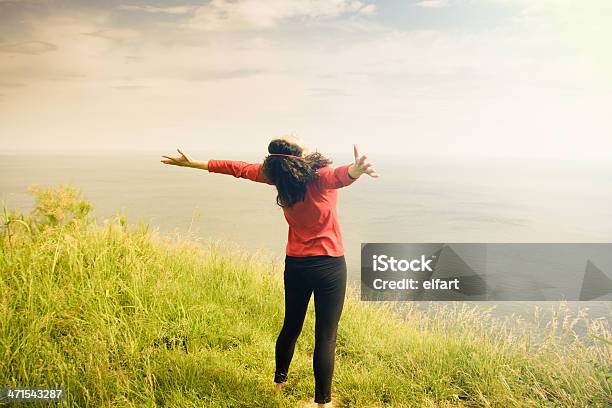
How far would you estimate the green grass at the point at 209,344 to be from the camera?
13.7ft

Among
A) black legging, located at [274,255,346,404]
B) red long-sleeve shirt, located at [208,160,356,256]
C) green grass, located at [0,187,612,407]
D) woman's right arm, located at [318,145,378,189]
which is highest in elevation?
woman's right arm, located at [318,145,378,189]

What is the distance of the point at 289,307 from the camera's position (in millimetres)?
3990

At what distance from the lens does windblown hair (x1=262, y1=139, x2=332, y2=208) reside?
366 centimetres

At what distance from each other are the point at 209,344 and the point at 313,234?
1897 mm

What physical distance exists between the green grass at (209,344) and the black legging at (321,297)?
623 millimetres

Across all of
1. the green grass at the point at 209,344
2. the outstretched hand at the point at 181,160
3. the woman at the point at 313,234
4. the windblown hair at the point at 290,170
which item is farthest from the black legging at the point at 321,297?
the outstretched hand at the point at 181,160

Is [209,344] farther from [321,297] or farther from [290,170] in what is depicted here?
[290,170]

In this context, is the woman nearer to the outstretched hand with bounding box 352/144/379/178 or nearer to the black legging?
the black legging

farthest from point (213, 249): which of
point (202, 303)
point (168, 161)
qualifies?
point (168, 161)

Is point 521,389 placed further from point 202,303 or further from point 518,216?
point 518,216

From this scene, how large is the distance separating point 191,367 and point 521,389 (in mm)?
2613

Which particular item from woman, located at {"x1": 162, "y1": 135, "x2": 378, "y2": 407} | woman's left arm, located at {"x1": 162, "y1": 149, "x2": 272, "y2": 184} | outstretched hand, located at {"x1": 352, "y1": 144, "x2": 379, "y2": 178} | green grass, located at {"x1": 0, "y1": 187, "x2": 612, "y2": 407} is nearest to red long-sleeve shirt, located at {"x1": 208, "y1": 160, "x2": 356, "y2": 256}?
woman, located at {"x1": 162, "y1": 135, "x2": 378, "y2": 407}

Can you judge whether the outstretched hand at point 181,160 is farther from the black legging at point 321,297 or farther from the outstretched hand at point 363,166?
the outstretched hand at point 363,166

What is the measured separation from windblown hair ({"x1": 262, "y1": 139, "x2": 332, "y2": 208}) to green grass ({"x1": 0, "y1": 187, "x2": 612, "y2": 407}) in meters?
1.63
